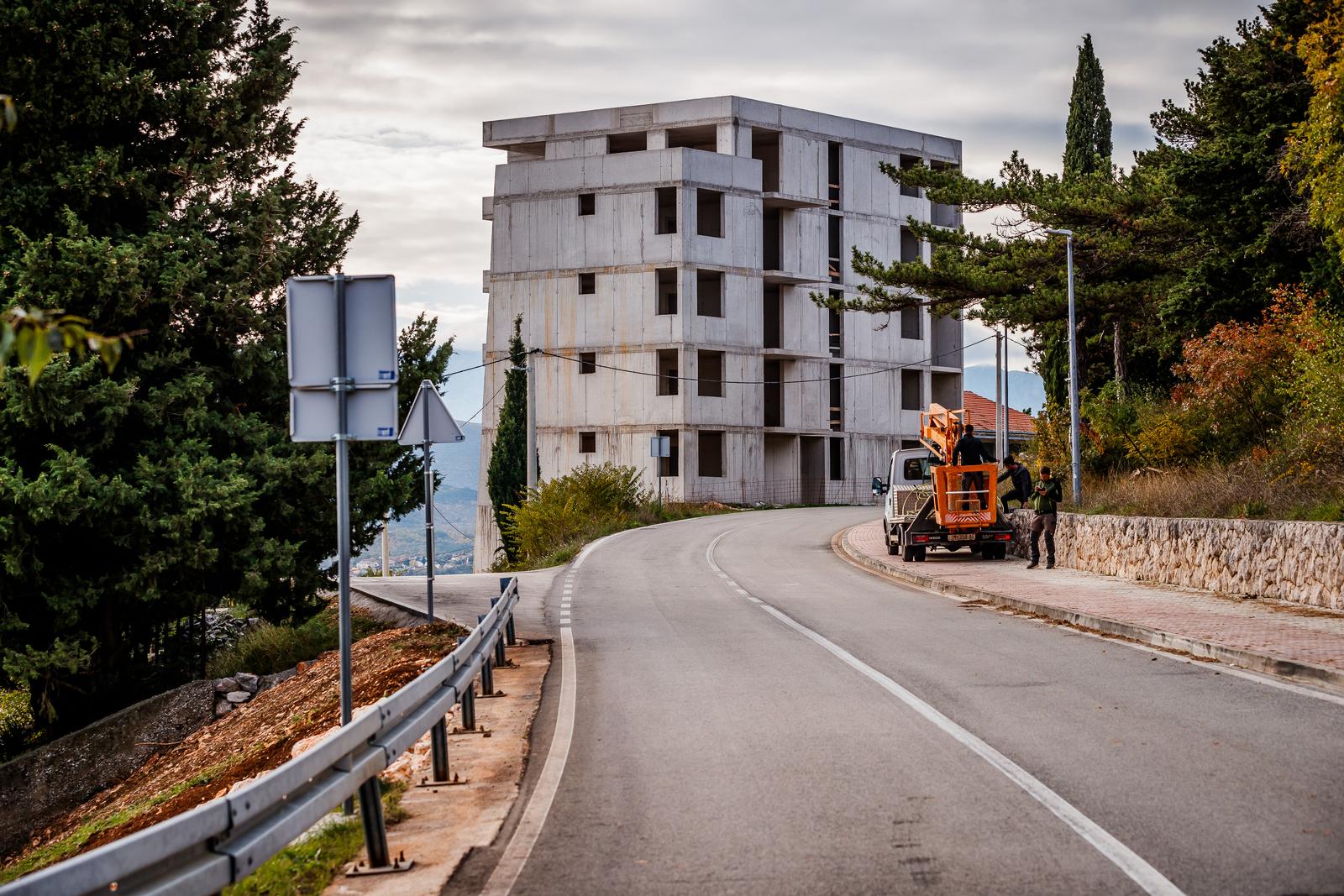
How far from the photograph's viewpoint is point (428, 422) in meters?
15.6

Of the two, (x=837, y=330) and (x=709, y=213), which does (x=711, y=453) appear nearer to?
(x=837, y=330)

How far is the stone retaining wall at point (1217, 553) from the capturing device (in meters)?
15.6

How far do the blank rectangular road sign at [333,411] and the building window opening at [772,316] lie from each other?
5427 cm

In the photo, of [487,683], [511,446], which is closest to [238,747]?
[487,683]

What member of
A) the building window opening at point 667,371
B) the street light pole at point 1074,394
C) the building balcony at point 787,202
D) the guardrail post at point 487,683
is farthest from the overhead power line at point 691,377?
the guardrail post at point 487,683

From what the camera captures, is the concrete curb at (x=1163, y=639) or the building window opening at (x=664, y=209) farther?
the building window opening at (x=664, y=209)

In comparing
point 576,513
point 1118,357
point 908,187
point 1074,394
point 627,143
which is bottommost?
point 576,513

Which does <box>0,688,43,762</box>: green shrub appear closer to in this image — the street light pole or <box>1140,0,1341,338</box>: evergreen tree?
the street light pole

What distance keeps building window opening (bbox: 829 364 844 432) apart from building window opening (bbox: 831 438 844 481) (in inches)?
36.8

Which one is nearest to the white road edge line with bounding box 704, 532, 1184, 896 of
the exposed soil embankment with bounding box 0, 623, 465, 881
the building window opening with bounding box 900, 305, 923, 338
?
the exposed soil embankment with bounding box 0, 623, 465, 881

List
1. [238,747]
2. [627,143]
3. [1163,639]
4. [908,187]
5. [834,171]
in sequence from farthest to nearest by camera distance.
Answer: [908,187], [834,171], [627,143], [1163,639], [238,747]

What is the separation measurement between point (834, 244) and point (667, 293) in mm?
9291

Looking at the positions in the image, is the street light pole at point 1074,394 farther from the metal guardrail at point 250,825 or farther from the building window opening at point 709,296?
the building window opening at point 709,296

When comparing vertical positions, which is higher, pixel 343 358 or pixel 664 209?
pixel 664 209
